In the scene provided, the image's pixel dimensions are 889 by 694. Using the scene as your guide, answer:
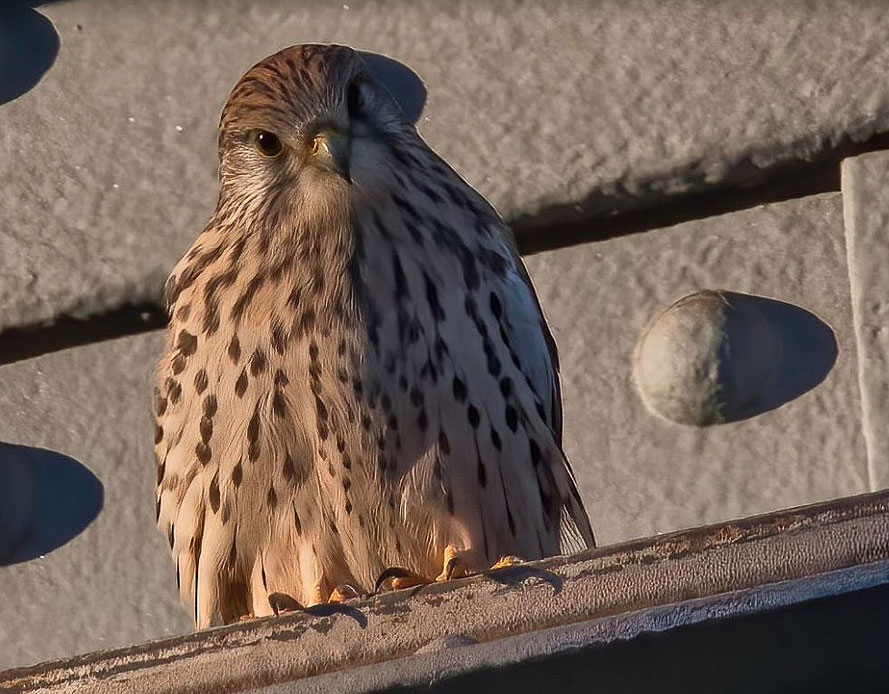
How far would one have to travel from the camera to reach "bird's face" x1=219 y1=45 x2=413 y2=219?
2859 mm

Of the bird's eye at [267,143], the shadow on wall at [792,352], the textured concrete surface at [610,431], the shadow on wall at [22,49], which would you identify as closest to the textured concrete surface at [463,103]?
the shadow on wall at [22,49]

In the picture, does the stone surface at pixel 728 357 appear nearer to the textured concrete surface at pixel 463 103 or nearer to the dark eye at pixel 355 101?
the textured concrete surface at pixel 463 103

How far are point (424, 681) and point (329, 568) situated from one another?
1.14 m

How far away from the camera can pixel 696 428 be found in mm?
3137

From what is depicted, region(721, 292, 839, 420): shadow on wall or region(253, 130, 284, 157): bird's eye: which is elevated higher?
region(253, 130, 284, 157): bird's eye

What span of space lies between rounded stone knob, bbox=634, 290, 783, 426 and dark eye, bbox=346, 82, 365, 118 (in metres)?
0.61

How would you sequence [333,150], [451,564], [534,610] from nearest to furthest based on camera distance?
1. [534,610]
2. [451,564]
3. [333,150]

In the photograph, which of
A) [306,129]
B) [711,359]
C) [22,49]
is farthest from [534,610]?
[22,49]

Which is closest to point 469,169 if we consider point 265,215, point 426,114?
point 426,114

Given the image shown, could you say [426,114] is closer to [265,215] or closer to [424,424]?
[265,215]

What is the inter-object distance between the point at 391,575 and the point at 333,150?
2.16ft

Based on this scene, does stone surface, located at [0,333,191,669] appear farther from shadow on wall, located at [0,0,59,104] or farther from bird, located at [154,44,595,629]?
shadow on wall, located at [0,0,59,104]


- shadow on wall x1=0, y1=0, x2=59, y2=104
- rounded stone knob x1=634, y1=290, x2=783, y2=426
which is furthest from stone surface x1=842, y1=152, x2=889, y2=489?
shadow on wall x1=0, y1=0, x2=59, y2=104

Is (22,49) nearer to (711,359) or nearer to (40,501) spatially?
(40,501)
